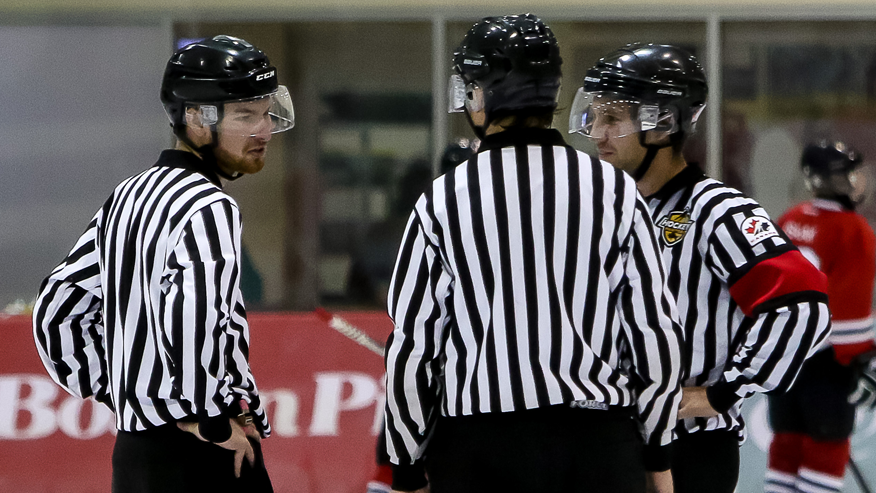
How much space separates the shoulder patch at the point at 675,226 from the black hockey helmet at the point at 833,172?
1.89m

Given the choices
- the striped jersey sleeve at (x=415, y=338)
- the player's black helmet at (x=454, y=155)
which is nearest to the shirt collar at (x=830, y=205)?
the player's black helmet at (x=454, y=155)

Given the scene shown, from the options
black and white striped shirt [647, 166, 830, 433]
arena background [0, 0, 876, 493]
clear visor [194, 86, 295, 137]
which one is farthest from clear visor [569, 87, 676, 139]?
arena background [0, 0, 876, 493]

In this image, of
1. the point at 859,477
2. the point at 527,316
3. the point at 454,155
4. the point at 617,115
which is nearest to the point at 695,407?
the point at 527,316

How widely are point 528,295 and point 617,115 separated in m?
0.69

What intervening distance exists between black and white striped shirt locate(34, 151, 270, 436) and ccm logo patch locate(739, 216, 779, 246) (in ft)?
3.49

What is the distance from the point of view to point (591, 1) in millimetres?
6395

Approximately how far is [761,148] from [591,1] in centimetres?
141

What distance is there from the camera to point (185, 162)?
7.55 ft

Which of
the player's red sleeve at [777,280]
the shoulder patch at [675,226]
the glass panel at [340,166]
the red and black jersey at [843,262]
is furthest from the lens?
the glass panel at [340,166]

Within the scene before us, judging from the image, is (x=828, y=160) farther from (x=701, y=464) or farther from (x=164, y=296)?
(x=164, y=296)

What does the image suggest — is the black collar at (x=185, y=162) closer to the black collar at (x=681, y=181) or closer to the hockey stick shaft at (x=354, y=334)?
the black collar at (x=681, y=181)

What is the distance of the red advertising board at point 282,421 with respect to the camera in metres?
4.55

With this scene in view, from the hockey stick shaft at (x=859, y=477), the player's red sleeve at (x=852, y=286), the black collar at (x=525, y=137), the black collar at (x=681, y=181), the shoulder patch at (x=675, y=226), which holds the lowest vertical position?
the hockey stick shaft at (x=859, y=477)

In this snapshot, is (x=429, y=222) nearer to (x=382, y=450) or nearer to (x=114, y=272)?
(x=114, y=272)
